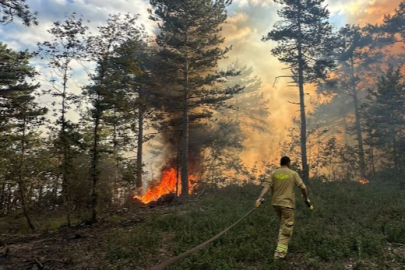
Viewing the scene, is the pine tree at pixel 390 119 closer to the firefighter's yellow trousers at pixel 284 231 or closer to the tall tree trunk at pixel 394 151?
the tall tree trunk at pixel 394 151

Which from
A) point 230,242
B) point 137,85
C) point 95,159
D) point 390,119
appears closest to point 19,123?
point 95,159

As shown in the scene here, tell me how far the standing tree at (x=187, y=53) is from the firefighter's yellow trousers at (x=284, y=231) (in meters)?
13.2

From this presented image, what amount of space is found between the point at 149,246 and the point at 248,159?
3293cm

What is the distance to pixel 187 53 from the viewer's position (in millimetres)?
21344

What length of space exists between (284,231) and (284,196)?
86 cm

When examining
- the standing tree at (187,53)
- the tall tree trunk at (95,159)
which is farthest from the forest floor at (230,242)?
the standing tree at (187,53)

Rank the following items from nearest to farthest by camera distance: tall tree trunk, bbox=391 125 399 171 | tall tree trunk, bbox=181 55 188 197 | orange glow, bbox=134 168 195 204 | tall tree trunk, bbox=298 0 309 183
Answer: tall tree trunk, bbox=181 55 188 197
tall tree trunk, bbox=298 0 309 183
orange glow, bbox=134 168 195 204
tall tree trunk, bbox=391 125 399 171

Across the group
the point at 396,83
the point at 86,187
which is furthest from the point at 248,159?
the point at 86,187

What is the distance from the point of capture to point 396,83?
2745 centimetres

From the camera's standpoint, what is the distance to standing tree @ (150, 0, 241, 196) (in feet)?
68.9

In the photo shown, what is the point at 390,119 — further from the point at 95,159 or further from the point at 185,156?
the point at 95,159

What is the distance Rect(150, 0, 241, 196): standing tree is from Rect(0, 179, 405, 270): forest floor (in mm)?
9209

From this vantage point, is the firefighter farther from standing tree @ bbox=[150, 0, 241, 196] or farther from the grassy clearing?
standing tree @ bbox=[150, 0, 241, 196]

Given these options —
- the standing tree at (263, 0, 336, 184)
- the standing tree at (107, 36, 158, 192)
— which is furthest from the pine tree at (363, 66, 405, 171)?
the standing tree at (107, 36, 158, 192)
